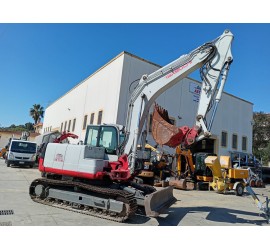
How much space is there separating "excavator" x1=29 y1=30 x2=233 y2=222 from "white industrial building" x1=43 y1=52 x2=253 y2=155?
25.8ft

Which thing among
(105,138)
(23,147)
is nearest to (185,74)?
(105,138)

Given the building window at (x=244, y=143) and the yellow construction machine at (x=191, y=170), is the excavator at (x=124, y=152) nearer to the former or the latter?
the yellow construction machine at (x=191, y=170)

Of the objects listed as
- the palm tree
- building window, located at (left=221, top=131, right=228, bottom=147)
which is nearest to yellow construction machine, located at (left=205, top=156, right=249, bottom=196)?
building window, located at (left=221, top=131, right=228, bottom=147)

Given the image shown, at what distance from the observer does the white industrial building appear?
18047mm

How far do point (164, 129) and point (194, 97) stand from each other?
655 inches

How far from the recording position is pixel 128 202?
5789 mm

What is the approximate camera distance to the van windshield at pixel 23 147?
18.3 m

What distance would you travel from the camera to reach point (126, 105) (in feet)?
58.6

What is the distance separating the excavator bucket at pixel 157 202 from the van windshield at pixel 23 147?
14648 millimetres

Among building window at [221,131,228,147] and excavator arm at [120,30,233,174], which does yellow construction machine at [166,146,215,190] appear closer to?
excavator arm at [120,30,233,174]

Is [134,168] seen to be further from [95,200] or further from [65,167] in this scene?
[65,167]

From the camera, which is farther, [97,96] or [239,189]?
[97,96]

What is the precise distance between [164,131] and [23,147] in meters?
14.9

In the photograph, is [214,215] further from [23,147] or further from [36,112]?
[36,112]
